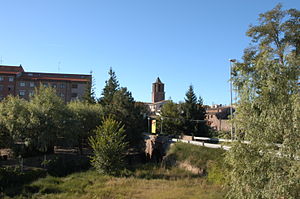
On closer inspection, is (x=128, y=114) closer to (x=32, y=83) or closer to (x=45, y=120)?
(x=45, y=120)

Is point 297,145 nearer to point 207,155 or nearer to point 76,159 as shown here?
point 207,155

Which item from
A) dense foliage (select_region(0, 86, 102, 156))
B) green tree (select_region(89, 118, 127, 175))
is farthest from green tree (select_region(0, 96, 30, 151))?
green tree (select_region(89, 118, 127, 175))

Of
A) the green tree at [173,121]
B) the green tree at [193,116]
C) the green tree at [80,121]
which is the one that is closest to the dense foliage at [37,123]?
the green tree at [80,121]

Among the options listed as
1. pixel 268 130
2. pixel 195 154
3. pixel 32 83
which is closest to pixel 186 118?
pixel 195 154

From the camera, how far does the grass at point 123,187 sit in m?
18.9

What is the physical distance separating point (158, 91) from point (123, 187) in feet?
303

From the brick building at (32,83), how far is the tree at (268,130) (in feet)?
207

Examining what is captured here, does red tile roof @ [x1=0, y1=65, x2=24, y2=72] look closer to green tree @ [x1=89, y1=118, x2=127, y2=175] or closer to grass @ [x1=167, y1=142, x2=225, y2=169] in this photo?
green tree @ [x1=89, y1=118, x2=127, y2=175]

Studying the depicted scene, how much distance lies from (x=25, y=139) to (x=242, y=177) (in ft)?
75.1

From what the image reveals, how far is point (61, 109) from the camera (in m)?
30.0

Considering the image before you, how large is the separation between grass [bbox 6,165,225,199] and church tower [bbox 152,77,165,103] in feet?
282

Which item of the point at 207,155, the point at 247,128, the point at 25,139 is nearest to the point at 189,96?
the point at 207,155

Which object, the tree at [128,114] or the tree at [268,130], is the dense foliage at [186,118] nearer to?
the tree at [128,114]

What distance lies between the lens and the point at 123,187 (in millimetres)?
21203
